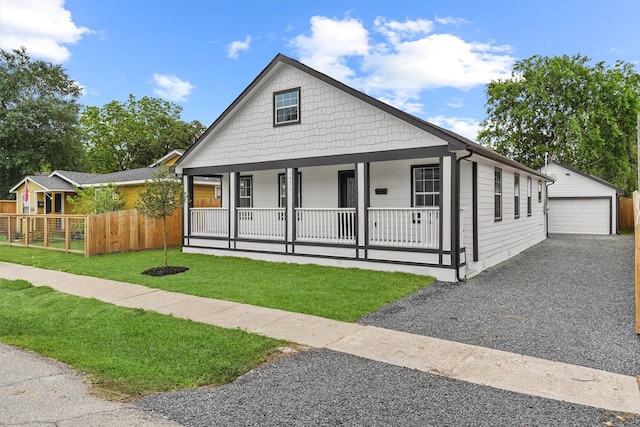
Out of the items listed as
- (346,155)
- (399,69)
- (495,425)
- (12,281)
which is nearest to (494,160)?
(346,155)

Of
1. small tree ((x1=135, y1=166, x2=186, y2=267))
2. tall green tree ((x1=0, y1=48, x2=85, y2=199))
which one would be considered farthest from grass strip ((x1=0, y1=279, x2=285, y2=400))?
tall green tree ((x1=0, y1=48, x2=85, y2=199))

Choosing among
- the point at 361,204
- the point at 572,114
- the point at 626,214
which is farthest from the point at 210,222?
the point at 572,114

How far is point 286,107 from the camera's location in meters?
Answer: 12.0

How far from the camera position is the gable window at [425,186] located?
10.9 meters

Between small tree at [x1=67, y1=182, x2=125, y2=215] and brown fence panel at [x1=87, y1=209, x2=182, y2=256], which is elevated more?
small tree at [x1=67, y1=182, x2=125, y2=215]

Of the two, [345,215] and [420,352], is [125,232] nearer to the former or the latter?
[345,215]

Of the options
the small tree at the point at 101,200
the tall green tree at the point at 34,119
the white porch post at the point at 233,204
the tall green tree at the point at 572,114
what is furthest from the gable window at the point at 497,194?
the tall green tree at the point at 34,119

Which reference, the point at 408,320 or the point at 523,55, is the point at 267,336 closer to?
the point at 408,320

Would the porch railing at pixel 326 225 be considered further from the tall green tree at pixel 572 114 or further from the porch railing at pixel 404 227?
the tall green tree at pixel 572 114

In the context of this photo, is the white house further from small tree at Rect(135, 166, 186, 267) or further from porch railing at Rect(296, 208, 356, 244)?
small tree at Rect(135, 166, 186, 267)

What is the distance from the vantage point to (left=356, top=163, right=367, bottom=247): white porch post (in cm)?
1027

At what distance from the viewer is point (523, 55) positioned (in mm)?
32781

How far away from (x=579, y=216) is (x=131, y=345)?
2459 cm

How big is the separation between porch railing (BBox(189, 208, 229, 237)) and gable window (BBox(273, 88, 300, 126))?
3506mm
